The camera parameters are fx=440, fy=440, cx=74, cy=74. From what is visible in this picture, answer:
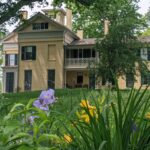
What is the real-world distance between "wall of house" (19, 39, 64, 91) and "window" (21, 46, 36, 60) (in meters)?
0.38

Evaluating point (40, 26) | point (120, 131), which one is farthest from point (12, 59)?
point (120, 131)

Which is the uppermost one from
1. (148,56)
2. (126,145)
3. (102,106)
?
(148,56)

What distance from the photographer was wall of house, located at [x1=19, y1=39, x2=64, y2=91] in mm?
48062

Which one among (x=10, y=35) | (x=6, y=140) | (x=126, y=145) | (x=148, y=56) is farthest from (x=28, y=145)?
(x=10, y=35)

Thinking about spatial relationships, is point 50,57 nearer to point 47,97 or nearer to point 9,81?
point 9,81

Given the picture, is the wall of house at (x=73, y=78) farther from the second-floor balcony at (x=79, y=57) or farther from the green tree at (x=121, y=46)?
the green tree at (x=121, y=46)

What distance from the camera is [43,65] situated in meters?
48.7

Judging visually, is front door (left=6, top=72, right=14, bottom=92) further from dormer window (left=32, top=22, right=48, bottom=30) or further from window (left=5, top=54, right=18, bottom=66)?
dormer window (left=32, top=22, right=48, bottom=30)

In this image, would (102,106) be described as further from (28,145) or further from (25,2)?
(25,2)

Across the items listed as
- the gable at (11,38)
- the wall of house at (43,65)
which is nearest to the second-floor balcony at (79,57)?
the wall of house at (43,65)

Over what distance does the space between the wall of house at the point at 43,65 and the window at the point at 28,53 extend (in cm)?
38

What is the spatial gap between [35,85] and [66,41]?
6110mm

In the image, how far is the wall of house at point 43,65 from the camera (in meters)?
48.1

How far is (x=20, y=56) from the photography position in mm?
50062
